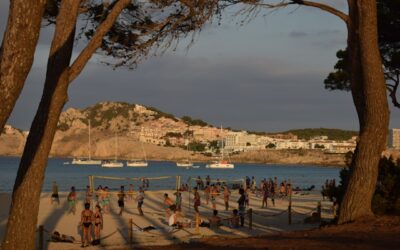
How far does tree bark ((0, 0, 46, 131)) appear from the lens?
525cm

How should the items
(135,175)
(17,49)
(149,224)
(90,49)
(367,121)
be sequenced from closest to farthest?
1. (17,49)
2. (90,49)
3. (367,121)
4. (149,224)
5. (135,175)

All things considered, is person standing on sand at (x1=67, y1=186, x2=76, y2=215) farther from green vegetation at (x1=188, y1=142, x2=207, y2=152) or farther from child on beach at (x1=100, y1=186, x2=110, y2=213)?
green vegetation at (x1=188, y1=142, x2=207, y2=152)

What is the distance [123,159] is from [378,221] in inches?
6325

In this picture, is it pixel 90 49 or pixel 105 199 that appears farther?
pixel 105 199

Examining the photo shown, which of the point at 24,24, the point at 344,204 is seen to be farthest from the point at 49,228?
the point at 24,24

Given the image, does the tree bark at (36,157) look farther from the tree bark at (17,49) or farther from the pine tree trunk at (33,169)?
the tree bark at (17,49)

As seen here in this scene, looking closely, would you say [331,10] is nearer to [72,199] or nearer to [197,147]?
[72,199]

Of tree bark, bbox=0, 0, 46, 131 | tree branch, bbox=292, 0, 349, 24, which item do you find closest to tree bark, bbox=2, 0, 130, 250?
tree bark, bbox=0, 0, 46, 131

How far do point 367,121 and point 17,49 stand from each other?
7329mm

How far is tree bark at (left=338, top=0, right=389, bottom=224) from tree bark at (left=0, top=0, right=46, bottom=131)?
709 cm

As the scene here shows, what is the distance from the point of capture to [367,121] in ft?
36.5

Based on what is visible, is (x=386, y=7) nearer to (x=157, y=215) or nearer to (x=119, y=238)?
(x=119, y=238)

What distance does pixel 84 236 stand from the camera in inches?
629

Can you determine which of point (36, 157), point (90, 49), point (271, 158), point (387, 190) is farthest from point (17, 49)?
point (271, 158)
